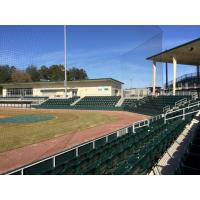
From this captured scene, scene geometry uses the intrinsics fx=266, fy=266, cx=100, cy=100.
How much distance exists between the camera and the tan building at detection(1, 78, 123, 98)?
147ft

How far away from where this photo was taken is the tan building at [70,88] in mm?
44719

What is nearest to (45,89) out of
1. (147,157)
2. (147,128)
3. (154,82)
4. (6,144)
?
(154,82)

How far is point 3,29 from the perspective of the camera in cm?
1216

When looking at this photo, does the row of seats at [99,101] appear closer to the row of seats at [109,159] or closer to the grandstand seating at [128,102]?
the grandstand seating at [128,102]

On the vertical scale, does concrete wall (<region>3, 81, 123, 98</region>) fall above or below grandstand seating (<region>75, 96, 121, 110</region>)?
above

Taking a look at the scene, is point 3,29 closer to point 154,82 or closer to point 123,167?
point 123,167

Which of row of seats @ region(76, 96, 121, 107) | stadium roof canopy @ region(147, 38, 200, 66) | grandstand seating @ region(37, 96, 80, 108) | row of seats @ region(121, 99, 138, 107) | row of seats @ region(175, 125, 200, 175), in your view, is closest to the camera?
row of seats @ region(175, 125, 200, 175)

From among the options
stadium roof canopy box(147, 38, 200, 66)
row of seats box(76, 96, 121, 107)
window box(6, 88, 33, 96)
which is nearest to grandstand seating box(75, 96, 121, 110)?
row of seats box(76, 96, 121, 107)

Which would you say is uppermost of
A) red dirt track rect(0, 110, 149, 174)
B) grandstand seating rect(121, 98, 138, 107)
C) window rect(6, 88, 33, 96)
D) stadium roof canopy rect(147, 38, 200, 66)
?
stadium roof canopy rect(147, 38, 200, 66)

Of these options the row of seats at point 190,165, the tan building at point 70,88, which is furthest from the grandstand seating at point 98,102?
the row of seats at point 190,165

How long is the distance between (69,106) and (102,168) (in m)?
36.2

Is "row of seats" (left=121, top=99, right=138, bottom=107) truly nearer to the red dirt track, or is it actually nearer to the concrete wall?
the concrete wall

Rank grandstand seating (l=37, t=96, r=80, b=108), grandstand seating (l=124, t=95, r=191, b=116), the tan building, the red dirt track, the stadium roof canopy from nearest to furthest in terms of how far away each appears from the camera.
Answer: the red dirt track < the stadium roof canopy < grandstand seating (l=124, t=95, r=191, b=116) < grandstand seating (l=37, t=96, r=80, b=108) < the tan building
